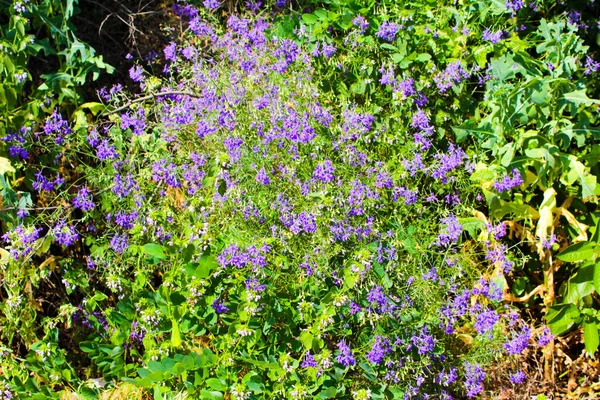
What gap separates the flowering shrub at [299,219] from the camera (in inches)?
105

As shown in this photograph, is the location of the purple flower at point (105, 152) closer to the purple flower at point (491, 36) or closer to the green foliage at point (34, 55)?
the green foliage at point (34, 55)

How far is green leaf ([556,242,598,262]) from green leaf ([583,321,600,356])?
317mm

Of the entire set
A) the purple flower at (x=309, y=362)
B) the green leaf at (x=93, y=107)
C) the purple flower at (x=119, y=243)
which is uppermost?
the green leaf at (x=93, y=107)

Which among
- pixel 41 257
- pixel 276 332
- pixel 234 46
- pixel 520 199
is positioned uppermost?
pixel 234 46

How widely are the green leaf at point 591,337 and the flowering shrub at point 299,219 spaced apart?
0.06 feet

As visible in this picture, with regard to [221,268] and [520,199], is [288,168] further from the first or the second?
[520,199]

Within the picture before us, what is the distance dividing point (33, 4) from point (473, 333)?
9.27 feet

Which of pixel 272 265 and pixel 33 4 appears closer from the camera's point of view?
pixel 272 265

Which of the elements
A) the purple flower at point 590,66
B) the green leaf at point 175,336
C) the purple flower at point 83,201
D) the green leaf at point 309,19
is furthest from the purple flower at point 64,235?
the purple flower at point 590,66

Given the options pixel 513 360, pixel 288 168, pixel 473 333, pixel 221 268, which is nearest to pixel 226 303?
pixel 221 268

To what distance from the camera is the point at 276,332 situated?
2.72 meters

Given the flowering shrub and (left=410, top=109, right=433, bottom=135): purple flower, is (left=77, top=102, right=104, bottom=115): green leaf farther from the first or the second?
(left=410, top=109, right=433, bottom=135): purple flower

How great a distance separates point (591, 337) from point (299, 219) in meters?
1.51

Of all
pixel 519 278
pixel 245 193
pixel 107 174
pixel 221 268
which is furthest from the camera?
pixel 519 278
